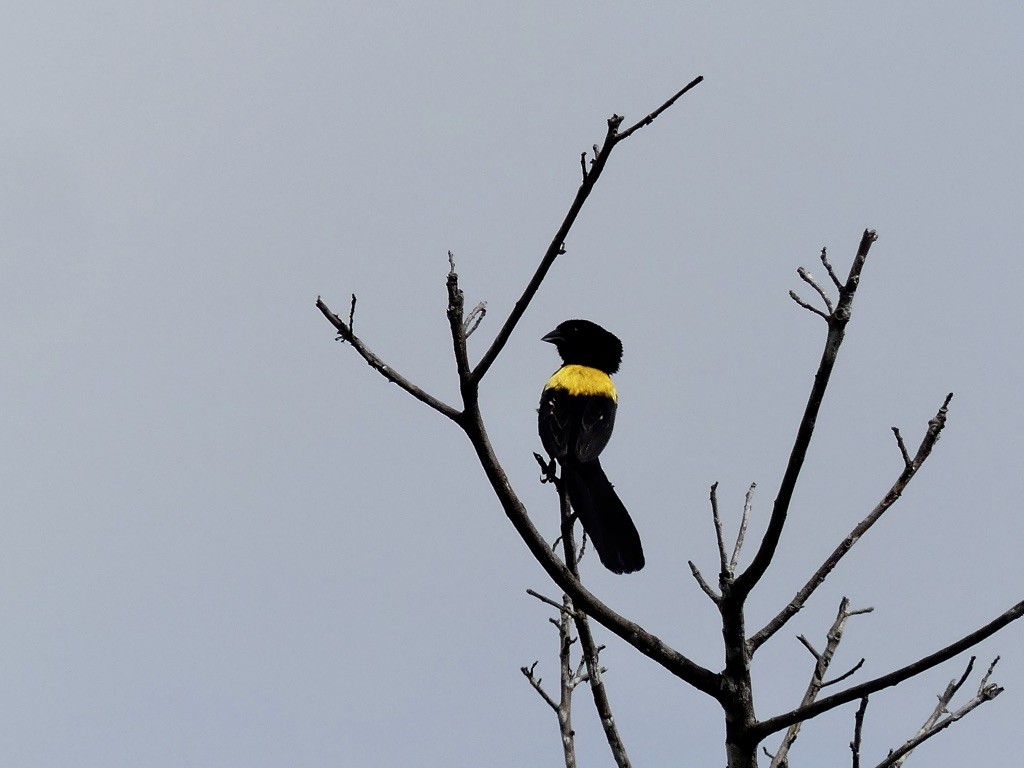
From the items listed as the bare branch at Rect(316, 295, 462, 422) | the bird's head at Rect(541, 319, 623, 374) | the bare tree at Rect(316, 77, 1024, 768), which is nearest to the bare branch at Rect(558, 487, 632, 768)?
the bare tree at Rect(316, 77, 1024, 768)

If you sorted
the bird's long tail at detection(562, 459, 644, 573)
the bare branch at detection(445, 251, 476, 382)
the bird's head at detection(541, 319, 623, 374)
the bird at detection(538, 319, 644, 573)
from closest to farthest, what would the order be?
the bare branch at detection(445, 251, 476, 382) < the bird's long tail at detection(562, 459, 644, 573) < the bird at detection(538, 319, 644, 573) < the bird's head at detection(541, 319, 623, 374)

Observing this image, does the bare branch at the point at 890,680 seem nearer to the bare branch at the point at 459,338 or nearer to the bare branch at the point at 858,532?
the bare branch at the point at 858,532

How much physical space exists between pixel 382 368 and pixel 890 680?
2156 millimetres

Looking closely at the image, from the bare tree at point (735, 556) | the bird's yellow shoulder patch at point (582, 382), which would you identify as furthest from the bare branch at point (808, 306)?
the bird's yellow shoulder patch at point (582, 382)

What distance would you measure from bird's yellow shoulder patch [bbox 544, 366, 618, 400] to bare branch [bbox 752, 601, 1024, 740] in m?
4.24

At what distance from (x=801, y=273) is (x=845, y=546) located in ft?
4.06

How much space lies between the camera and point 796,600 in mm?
4137

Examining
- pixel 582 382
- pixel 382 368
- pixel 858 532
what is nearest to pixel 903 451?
pixel 858 532

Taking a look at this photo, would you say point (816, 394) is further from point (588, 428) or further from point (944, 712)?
point (588, 428)

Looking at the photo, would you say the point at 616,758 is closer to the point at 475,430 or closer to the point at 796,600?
the point at 796,600

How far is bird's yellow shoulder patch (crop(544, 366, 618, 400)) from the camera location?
7957 mm

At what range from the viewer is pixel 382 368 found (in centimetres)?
420

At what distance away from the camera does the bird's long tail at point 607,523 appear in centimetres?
555

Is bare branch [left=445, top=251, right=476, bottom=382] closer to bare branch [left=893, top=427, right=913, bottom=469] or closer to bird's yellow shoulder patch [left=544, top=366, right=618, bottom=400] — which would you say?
bare branch [left=893, top=427, right=913, bottom=469]
